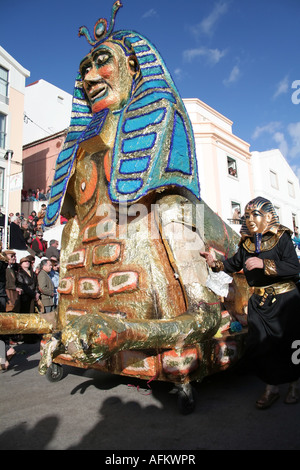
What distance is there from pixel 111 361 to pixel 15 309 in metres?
3.48

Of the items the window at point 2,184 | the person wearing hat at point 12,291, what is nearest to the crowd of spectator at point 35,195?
the window at point 2,184

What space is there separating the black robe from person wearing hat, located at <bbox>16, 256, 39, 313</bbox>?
4.49 metres

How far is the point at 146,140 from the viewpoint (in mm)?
2818

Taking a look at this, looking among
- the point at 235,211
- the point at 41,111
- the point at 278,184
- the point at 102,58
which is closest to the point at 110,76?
the point at 102,58

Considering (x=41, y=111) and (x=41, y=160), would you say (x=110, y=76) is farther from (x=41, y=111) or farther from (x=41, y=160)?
(x=41, y=111)

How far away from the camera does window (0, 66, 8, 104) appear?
14297mm

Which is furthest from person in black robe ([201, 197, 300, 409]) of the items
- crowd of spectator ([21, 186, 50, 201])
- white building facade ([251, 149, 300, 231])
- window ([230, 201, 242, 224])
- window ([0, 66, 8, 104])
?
white building facade ([251, 149, 300, 231])

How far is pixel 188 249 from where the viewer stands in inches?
110

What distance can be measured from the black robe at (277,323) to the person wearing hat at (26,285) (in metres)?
4.49

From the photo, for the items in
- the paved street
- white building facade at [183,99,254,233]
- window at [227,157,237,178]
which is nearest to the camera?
the paved street

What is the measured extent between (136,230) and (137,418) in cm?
142

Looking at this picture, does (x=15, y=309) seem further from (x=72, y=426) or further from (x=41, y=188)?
(x=41, y=188)

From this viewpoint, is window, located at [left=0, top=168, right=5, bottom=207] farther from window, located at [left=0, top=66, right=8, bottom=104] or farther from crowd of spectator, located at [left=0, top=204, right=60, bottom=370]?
crowd of spectator, located at [left=0, top=204, right=60, bottom=370]

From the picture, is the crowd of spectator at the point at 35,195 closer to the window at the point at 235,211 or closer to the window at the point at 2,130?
the window at the point at 2,130
